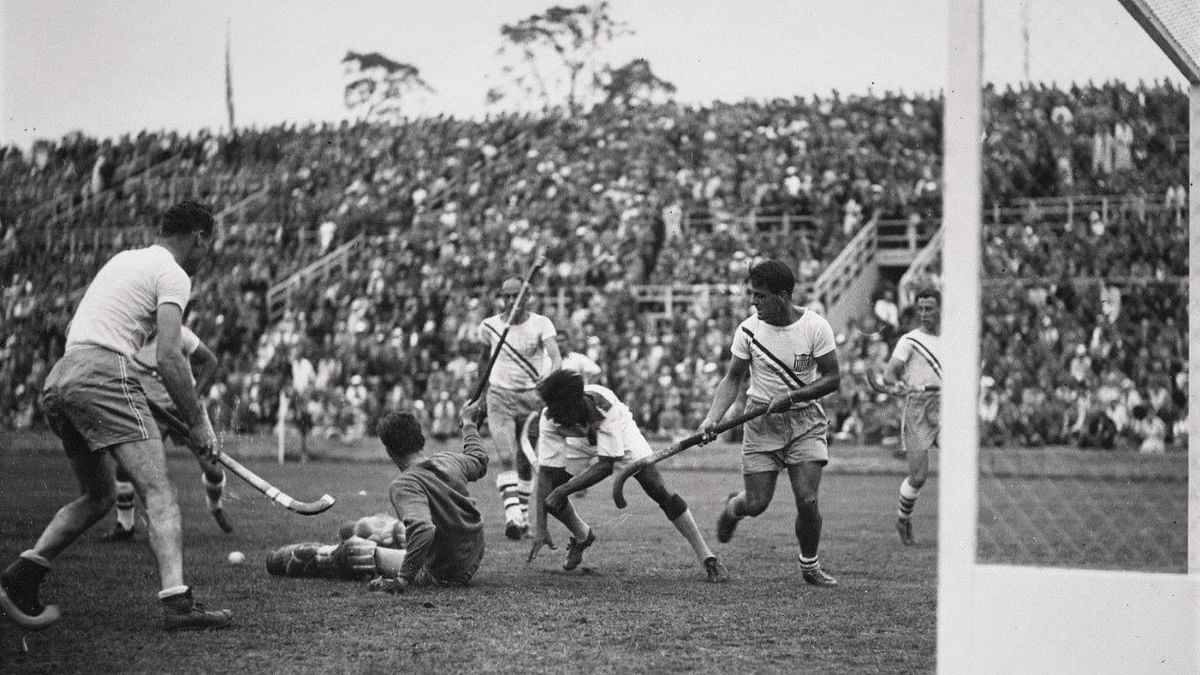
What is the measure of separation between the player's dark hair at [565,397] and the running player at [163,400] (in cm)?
237

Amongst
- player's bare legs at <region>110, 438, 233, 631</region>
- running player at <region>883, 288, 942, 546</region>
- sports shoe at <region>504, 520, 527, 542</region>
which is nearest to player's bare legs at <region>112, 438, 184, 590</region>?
player's bare legs at <region>110, 438, 233, 631</region>

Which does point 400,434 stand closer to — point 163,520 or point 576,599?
point 576,599

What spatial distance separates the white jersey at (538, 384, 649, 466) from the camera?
8648 millimetres

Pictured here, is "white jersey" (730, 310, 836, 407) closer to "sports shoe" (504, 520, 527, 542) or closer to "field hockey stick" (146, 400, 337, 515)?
"field hockey stick" (146, 400, 337, 515)

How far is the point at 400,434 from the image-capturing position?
784 centimetres

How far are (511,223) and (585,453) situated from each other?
18394 millimetres

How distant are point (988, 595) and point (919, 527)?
7.58 meters

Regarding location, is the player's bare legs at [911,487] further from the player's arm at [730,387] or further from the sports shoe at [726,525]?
the player's arm at [730,387]

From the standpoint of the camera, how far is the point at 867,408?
2058 cm

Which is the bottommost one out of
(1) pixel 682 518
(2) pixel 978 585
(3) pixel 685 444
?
(1) pixel 682 518

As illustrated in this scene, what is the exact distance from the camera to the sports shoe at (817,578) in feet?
27.1

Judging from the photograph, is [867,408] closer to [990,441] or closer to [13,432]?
[990,441]

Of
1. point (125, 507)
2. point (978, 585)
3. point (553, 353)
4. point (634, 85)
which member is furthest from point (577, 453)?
point (634, 85)

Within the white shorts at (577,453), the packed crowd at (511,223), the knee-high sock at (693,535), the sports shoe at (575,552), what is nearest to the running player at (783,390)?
the knee-high sock at (693,535)
